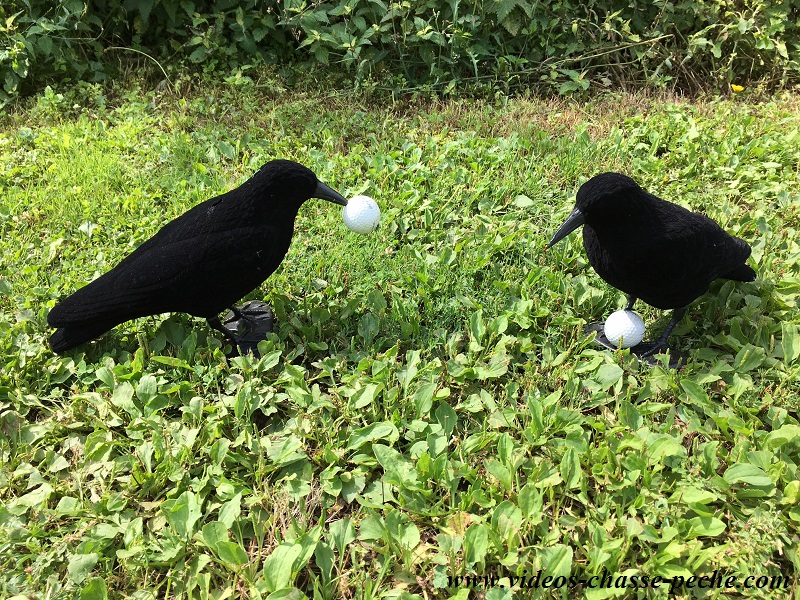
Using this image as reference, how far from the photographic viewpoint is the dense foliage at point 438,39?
5.31 meters

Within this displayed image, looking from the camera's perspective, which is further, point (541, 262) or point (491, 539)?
point (541, 262)

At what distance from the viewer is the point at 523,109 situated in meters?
5.15

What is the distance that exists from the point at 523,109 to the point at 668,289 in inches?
114

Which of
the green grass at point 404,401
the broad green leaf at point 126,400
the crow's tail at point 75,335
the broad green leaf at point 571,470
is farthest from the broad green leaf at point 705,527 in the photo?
the crow's tail at point 75,335

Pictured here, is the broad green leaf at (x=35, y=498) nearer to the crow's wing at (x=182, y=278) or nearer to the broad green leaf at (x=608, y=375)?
the crow's wing at (x=182, y=278)

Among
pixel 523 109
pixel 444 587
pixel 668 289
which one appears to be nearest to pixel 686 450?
pixel 668 289

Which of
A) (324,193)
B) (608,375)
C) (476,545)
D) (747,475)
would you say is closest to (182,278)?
(324,193)

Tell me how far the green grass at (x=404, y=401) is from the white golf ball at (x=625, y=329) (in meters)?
0.11

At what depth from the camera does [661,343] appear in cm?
307

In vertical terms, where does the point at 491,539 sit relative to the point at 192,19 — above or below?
below

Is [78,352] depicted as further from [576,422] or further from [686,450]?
[686,450]

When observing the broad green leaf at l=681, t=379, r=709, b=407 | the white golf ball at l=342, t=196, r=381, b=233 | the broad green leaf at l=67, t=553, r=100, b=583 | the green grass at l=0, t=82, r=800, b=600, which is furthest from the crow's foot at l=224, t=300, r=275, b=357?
the broad green leaf at l=681, t=379, r=709, b=407

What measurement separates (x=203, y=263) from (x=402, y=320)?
3.53 feet

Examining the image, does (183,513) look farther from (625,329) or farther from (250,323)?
(625,329)
